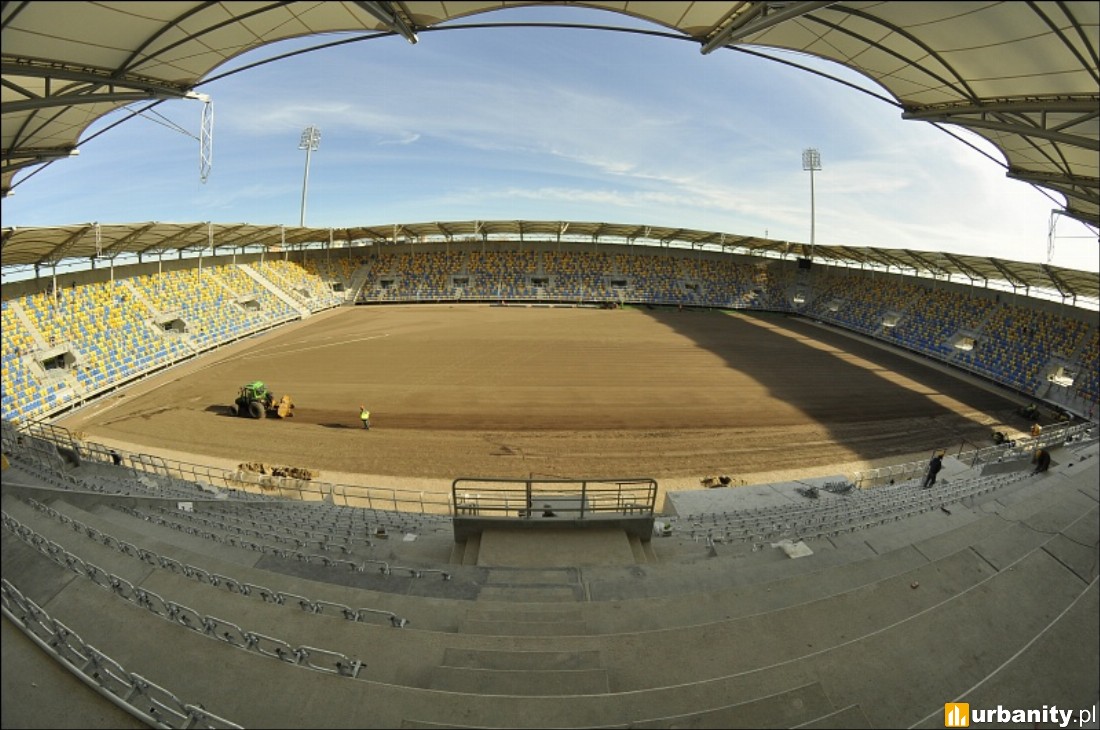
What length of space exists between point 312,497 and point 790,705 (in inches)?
485

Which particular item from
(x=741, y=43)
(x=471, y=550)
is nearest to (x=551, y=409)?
(x=471, y=550)

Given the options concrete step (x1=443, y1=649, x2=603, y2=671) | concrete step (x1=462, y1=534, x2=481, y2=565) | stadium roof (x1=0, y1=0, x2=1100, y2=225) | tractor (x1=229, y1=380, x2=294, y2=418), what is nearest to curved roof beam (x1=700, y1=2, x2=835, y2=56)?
stadium roof (x1=0, y1=0, x2=1100, y2=225)

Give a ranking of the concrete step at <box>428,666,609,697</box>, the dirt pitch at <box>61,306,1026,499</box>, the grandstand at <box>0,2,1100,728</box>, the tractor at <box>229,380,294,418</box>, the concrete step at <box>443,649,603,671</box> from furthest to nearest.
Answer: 1. the tractor at <box>229,380,294,418</box>
2. the dirt pitch at <box>61,306,1026,499</box>
3. the concrete step at <box>443,649,603,671</box>
4. the concrete step at <box>428,666,609,697</box>
5. the grandstand at <box>0,2,1100,728</box>

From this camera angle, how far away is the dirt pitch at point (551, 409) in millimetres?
14617

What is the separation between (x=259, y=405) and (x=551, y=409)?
11.6 meters

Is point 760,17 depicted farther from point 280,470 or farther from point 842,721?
point 280,470

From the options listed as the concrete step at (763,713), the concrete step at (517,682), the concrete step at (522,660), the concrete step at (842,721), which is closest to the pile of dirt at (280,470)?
the concrete step at (522,660)

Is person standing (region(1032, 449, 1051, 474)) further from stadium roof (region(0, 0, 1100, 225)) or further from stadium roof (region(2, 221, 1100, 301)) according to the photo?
stadium roof (region(2, 221, 1100, 301))

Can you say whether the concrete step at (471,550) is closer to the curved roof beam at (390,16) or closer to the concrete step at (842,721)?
the concrete step at (842,721)

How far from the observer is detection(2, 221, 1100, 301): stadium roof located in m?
20.4

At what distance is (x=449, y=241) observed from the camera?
4912cm

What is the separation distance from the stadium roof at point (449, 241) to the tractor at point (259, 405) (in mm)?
9936

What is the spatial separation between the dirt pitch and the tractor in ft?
1.45

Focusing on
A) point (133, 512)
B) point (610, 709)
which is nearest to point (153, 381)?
point (133, 512)
